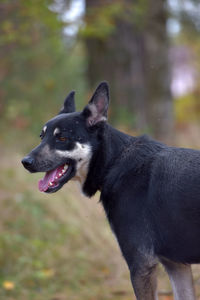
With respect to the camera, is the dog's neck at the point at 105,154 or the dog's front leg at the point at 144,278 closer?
the dog's front leg at the point at 144,278

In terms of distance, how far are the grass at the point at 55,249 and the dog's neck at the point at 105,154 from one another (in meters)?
1.89

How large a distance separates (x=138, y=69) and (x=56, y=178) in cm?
940

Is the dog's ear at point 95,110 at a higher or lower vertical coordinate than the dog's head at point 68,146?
higher

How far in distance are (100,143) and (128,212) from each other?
75 cm

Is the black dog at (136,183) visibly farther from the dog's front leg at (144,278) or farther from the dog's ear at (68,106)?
the dog's ear at (68,106)

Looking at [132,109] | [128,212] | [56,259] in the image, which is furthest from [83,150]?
[132,109]

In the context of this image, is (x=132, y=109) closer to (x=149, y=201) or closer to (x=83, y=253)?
(x=83, y=253)

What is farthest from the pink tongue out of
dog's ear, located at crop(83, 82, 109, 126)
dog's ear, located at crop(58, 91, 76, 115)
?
dog's ear, located at crop(58, 91, 76, 115)

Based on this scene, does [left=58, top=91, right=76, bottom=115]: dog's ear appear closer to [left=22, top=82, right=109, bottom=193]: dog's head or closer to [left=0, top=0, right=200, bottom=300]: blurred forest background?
[left=22, top=82, right=109, bottom=193]: dog's head

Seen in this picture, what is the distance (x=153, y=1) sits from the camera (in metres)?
→ 12.7

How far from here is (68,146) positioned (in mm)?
4344

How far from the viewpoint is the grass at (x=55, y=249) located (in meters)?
5.95

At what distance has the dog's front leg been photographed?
400 centimetres

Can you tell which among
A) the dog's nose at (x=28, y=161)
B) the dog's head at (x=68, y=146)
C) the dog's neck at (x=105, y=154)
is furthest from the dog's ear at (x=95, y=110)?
the dog's nose at (x=28, y=161)
